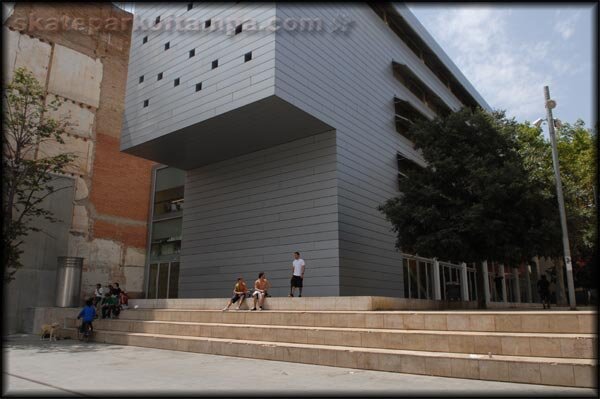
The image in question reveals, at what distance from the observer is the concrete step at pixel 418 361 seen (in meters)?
6.72

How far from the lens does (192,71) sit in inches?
771

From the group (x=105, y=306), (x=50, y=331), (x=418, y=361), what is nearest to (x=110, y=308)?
(x=105, y=306)

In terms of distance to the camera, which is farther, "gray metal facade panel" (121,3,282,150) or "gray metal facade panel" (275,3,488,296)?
"gray metal facade panel" (275,3,488,296)

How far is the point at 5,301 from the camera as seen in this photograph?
20.8 meters

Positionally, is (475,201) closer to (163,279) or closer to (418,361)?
(418,361)

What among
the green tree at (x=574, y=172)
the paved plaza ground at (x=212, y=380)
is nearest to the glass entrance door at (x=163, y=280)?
the paved plaza ground at (x=212, y=380)

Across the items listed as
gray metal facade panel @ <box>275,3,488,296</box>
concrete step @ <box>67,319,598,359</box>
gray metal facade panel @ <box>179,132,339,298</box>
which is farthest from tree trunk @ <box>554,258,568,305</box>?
concrete step @ <box>67,319,598,359</box>

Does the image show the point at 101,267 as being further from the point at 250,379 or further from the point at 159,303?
the point at 250,379

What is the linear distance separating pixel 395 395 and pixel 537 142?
61.7 feet

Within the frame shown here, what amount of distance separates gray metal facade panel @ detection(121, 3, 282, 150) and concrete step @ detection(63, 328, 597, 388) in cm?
922

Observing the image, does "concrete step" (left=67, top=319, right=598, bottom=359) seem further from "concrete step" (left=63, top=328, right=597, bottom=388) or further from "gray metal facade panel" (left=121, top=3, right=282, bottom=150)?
"gray metal facade panel" (left=121, top=3, right=282, bottom=150)

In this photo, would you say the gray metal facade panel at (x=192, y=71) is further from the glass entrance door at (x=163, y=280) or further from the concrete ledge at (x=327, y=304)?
the glass entrance door at (x=163, y=280)

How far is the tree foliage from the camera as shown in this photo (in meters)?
15.9

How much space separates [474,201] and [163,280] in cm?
1875
